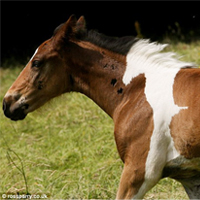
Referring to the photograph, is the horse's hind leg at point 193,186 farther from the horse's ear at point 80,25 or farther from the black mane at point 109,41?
the horse's ear at point 80,25

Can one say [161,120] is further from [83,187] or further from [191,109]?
[83,187]

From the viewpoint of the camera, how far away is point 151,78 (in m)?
3.35

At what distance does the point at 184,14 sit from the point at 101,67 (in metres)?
8.43

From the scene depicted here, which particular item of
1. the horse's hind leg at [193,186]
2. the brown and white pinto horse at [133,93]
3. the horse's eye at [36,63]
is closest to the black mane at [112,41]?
the brown and white pinto horse at [133,93]

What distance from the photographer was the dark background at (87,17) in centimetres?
1130

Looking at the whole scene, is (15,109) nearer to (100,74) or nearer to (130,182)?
(100,74)

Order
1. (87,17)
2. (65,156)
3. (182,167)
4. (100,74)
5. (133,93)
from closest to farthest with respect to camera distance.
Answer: (182,167) → (133,93) → (100,74) → (65,156) → (87,17)

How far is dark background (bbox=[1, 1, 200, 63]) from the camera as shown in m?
11.3

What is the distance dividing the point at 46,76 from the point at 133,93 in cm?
80

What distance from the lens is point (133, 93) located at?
134 inches

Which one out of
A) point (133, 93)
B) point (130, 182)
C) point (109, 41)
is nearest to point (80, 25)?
point (109, 41)

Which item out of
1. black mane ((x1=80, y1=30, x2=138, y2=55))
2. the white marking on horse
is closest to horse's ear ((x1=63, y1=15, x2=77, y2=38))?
black mane ((x1=80, y1=30, x2=138, y2=55))

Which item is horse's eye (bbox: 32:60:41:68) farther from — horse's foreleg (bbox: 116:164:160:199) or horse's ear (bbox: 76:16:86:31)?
horse's foreleg (bbox: 116:164:160:199)

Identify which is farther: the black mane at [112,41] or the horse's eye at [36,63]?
the horse's eye at [36,63]
